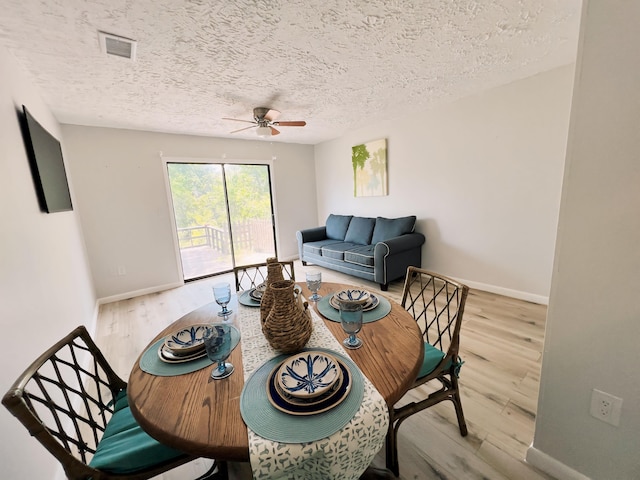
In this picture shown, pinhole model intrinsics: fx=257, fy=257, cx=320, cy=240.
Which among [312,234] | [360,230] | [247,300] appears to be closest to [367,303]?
[247,300]

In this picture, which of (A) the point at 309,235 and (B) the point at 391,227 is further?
(A) the point at 309,235

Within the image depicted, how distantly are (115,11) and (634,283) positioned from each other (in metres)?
2.64

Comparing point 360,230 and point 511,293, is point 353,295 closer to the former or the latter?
point 511,293

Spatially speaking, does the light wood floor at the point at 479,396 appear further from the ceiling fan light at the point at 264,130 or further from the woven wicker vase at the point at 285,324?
the ceiling fan light at the point at 264,130

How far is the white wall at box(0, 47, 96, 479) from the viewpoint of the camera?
100 cm

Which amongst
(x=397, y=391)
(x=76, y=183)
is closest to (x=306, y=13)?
(x=397, y=391)

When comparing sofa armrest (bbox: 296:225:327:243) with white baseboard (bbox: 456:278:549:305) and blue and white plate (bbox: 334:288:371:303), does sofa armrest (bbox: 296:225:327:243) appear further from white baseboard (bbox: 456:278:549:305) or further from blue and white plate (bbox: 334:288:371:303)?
blue and white plate (bbox: 334:288:371:303)

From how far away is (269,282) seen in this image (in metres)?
1.15

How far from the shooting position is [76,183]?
3.23m

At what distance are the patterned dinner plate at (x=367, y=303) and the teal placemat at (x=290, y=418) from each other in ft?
1.67

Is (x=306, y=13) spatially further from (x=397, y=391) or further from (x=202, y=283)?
(x=202, y=283)

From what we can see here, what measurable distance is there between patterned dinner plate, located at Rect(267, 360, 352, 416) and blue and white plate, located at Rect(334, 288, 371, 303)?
58 cm

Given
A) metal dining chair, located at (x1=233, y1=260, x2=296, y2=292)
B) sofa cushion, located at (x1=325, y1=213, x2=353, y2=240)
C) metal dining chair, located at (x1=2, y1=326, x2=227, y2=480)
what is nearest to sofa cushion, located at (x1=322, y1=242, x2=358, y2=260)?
sofa cushion, located at (x1=325, y1=213, x2=353, y2=240)

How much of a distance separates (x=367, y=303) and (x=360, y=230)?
9.52 feet
